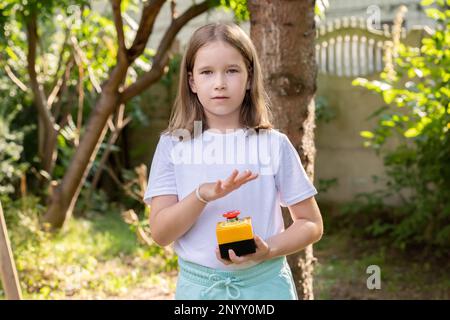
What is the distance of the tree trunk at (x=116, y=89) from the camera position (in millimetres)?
4918

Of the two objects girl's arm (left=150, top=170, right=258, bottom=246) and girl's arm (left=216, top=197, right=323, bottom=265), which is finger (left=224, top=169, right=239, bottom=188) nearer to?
girl's arm (left=150, top=170, right=258, bottom=246)

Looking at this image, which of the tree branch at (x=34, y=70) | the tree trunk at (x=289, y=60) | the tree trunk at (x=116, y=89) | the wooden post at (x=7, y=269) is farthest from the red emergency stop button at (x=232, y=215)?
the tree branch at (x=34, y=70)

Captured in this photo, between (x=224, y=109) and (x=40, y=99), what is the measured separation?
15.3ft

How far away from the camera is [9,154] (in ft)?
22.1

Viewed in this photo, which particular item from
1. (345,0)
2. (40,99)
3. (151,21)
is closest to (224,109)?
(151,21)

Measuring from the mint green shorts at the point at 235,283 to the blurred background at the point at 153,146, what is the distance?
125 cm

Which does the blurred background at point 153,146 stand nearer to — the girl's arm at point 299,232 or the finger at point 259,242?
the girl's arm at point 299,232

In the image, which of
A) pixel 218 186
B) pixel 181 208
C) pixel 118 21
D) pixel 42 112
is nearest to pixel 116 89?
pixel 118 21

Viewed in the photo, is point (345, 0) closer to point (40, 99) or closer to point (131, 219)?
point (40, 99)

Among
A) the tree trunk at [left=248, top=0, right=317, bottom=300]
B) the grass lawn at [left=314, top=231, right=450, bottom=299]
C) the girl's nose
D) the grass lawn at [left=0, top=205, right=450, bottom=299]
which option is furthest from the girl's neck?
the grass lawn at [left=314, top=231, right=450, bottom=299]

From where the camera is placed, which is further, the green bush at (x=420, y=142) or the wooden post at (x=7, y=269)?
the green bush at (x=420, y=142)

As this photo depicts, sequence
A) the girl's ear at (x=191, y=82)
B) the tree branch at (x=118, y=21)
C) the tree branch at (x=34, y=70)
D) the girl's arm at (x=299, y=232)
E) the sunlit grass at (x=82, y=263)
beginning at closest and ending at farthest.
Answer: the girl's arm at (x=299, y=232), the girl's ear at (x=191, y=82), the sunlit grass at (x=82, y=263), the tree branch at (x=118, y=21), the tree branch at (x=34, y=70)

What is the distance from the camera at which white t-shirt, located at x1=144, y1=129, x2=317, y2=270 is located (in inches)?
71.9

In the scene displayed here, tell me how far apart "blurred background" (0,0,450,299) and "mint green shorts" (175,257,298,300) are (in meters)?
1.25
